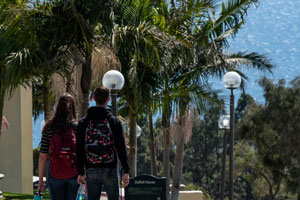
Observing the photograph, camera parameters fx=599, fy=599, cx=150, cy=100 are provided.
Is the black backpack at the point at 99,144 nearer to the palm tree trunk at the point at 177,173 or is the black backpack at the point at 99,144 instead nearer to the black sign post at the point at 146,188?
the black sign post at the point at 146,188

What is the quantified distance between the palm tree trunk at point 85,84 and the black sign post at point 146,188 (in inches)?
101

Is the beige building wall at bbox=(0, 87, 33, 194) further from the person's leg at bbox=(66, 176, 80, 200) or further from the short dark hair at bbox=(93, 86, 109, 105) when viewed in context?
the short dark hair at bbox=(93, 86, 109, 105)

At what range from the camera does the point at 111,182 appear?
4.82 meters

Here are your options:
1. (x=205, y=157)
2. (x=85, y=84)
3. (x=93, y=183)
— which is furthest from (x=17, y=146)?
(x=205, y=157)

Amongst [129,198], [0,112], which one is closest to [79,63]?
[0,112]

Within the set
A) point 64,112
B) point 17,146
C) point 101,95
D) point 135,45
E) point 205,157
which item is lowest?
point 205,157

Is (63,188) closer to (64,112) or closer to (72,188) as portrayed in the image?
(72,188)

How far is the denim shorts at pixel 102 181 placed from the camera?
15.7 ft

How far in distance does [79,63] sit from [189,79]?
4.31 m

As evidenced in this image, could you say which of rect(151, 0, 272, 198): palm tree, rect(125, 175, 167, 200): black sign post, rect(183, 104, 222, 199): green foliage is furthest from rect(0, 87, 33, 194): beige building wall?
rect(183, 104, 222, 199): green foliage

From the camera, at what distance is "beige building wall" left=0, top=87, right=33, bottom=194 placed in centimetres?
1844

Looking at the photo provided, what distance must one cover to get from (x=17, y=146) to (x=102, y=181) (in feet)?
47.1

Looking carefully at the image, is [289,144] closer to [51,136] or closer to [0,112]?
[0,112]

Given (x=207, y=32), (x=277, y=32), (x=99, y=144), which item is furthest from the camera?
(x=277, y=32)
